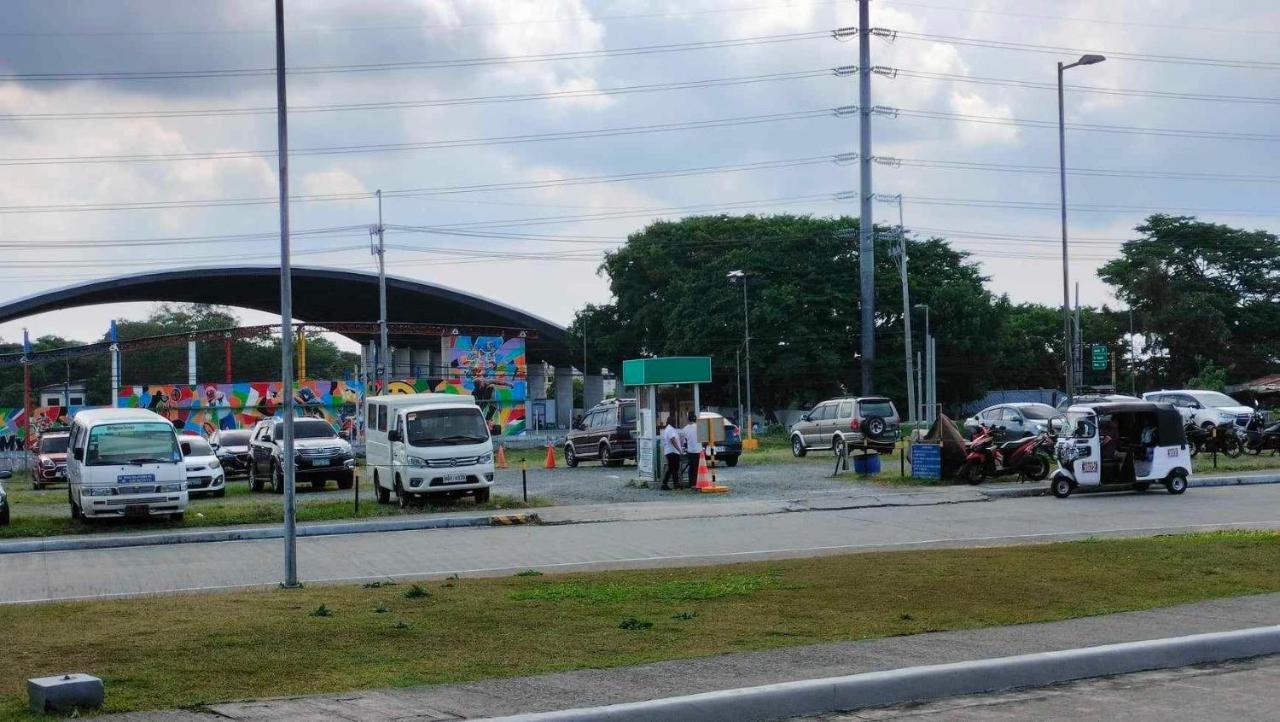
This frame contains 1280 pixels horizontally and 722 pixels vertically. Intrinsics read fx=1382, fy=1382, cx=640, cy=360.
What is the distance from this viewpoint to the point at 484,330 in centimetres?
7931

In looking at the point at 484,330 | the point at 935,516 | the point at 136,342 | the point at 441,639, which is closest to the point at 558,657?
the point at 441,639

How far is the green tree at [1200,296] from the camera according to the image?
7869 centimetres

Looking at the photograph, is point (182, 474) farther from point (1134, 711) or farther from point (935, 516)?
point (1134, 711)

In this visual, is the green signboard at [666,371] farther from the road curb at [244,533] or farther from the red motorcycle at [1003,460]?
the road curb at [244,533]

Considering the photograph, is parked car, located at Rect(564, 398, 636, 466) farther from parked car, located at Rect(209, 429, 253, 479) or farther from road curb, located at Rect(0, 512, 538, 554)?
road curb, located at Rect(0, 512, 538, 554)

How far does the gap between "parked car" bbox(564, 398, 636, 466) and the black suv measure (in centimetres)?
812

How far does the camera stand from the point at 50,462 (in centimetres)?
4125

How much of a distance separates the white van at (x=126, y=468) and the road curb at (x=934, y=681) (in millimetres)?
19194

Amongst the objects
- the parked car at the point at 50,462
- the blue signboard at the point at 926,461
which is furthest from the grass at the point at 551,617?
the parked car at the point at 50,462

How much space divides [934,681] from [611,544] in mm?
12568

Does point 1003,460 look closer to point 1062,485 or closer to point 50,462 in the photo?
point 1062,485

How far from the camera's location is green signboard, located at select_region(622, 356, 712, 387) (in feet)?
105

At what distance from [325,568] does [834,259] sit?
58.5 m

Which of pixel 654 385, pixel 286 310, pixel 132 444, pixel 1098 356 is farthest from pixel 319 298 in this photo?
pixel 286 310
